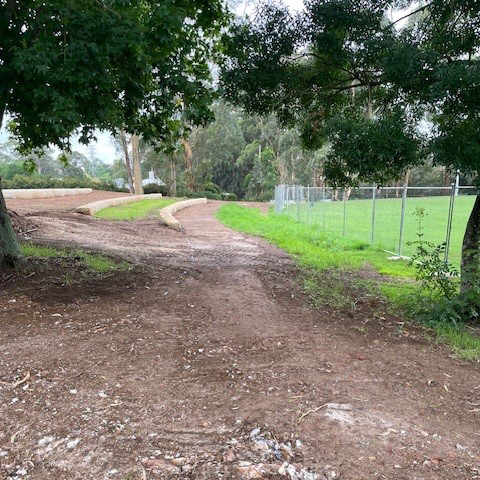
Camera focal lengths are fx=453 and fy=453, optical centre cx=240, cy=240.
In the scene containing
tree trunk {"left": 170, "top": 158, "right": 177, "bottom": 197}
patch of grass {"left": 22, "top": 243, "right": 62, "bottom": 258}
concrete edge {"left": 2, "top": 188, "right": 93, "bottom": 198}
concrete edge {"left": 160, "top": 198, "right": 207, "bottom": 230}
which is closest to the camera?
patch of grass {"left": 22, "top": 243, "right": 62, "bottom": 258}

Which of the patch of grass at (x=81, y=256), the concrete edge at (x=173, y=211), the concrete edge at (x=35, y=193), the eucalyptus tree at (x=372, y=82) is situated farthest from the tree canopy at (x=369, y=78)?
the concrete edge at (x=35, y=193)

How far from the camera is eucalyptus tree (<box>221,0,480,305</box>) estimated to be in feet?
14.1

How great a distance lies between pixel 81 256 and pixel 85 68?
11.8ft

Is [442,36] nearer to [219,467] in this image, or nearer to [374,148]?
[374,148]

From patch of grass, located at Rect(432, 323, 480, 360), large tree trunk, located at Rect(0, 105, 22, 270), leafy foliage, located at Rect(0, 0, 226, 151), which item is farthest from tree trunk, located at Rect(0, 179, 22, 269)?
patch of grass, located at Rect(432, 323, 480, 360)

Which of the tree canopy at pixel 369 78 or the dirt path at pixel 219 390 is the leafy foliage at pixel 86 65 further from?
the dirt path at pixel 219 390

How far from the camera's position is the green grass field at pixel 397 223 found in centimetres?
1300

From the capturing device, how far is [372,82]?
5.87 metres

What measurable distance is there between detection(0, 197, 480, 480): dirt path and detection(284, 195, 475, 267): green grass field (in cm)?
652

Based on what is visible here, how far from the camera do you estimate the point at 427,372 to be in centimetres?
391

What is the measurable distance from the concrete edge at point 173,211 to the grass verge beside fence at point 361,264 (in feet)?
7.07

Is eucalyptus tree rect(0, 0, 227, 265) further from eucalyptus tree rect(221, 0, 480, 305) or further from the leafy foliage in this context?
eucalyptus tree rect(221, 0, 480, 305)

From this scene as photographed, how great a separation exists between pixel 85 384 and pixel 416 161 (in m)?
3.77

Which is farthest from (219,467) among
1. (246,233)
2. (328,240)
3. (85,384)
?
(246,233)
